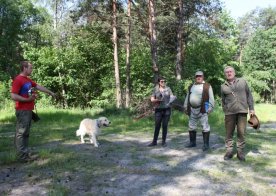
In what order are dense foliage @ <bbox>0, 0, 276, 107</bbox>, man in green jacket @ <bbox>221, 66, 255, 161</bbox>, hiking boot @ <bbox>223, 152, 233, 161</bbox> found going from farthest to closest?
dense foliage @ <bbox>0, 0, 276, 107</bbox>, hiking boot @ <bbox>223, 152, 233, 161</bbox>, man in green jacket @ <bbox>221, 66, 255, 161</bbox>

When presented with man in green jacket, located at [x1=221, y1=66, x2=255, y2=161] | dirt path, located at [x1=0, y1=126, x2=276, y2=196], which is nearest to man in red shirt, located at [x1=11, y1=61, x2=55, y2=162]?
dirt path, located at [x1=0, y1=126, x2=276, y2=196]

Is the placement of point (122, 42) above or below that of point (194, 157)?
above

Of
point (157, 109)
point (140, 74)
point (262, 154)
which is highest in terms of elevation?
point (140, 74)

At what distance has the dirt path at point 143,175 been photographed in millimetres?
6234

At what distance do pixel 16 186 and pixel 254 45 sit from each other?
53.3 metres

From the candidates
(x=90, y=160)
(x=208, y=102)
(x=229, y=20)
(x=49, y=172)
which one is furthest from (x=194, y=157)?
(x=229, y=20)

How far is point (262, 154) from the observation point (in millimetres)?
9391

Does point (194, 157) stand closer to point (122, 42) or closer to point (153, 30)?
point (153, 30)

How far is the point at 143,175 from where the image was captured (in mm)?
7137

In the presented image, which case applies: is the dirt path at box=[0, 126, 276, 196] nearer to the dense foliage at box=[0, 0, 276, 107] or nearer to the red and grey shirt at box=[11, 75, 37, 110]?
the red and grey shirt at box=[11, 75, 37, 110]

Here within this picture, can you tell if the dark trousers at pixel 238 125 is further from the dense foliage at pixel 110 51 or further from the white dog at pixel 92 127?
the dense foliage at pixel 110 51

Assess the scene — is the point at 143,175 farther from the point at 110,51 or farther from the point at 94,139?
the point at 110,51

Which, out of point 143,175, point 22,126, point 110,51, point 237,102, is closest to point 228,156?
point 237,102

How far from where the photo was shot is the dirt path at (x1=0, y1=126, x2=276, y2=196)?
20.5 ft
